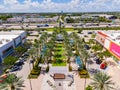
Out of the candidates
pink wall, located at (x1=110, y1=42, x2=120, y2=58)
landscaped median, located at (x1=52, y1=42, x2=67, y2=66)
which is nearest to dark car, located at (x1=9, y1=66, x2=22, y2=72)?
landscaped median, located at (x1=52, y1=42, x2=67, y2=66)

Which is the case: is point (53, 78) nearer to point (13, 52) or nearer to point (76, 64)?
point (76, 64)

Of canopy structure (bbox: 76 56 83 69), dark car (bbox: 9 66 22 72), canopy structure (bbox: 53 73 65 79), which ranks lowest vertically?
dark car (bbox: 9 66 22 72)

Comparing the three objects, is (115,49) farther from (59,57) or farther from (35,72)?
(35,72)

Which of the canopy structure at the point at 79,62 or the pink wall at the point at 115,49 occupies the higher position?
the pink wall at the point at 115,49

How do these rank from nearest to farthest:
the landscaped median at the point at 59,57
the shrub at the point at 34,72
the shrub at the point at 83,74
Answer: the shrub at the point at 83,74, the shrub at the point at 34,72, the landscaped median at the point at 59,57

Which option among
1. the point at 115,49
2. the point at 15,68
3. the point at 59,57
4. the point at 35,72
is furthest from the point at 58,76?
the point at 115,49

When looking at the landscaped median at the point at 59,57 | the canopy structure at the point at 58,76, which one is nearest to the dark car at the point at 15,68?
the landscaped median at the point at 59,57

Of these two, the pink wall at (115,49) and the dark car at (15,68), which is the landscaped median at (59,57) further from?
the pink wall at (115,49)

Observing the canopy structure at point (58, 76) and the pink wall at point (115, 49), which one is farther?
the pink wall at point (115, 49)

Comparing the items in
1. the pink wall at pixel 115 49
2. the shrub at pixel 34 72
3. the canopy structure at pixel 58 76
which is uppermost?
the pink wall at pixel 115 49

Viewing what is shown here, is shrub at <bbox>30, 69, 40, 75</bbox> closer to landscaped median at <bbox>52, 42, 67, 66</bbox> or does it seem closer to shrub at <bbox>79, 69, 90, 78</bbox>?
landscaped median at <bbox>52, 42, 67, 66</bbox>

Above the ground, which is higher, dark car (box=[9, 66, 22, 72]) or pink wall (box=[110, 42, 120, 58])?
pink wall (box=[110, 42, 120, 58])

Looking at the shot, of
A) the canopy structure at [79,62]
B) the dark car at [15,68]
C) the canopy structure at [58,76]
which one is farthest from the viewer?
the canopy structure at [79,62]
